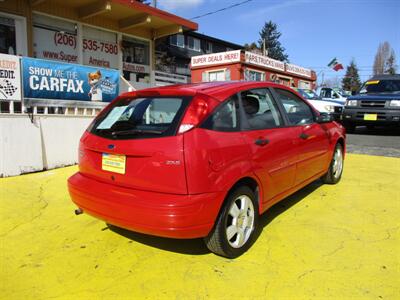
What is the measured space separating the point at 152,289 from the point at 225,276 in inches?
22.8

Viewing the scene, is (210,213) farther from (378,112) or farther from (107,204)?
(378,112)

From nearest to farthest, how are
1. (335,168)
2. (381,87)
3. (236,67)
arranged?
(335,168)
(381,87)
(236,67)

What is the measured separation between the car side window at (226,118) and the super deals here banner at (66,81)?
14.5ft

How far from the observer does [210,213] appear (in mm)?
2768

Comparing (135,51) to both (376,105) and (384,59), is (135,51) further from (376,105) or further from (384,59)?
(384,59)

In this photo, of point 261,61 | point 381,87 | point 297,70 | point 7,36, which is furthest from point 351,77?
point 7,36

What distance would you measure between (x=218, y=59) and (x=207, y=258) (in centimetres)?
1891

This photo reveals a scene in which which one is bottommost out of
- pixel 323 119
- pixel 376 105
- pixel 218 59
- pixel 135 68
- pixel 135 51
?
pixel 323 119

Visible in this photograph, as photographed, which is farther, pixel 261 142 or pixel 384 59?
pixel 384 59

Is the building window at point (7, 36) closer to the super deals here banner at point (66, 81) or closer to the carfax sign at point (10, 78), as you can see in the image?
the super deals here banner at point (66, 81)

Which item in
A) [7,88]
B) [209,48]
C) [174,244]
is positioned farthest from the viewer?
[209,48]

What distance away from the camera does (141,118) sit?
3268mm

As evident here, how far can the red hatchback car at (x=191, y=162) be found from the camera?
269cm

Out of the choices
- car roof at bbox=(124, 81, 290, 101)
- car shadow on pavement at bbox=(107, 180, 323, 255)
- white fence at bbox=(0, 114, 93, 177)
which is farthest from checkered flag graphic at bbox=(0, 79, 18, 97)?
car shadow on pavement at bbox=(107, 180, 323, 255)
